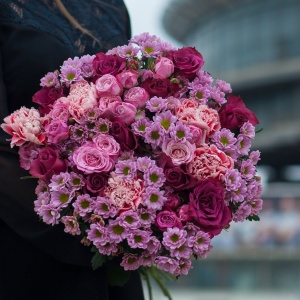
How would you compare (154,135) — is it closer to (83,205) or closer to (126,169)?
(126,169)

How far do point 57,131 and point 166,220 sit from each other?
1.18 feet

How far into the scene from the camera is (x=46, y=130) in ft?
8.13

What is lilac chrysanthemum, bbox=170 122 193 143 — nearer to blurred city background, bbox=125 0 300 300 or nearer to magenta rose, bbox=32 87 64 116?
magenta rose, bbox=32 87 64 116

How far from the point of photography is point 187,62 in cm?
262

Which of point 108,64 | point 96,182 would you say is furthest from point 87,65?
point 96,182

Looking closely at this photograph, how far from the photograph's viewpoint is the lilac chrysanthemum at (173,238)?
237cm

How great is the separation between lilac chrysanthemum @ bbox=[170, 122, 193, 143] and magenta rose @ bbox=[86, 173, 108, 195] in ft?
0.69

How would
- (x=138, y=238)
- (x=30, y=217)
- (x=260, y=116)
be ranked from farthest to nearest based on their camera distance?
(x=260, y=116), (x=30, y=217), (x=138, y=238)

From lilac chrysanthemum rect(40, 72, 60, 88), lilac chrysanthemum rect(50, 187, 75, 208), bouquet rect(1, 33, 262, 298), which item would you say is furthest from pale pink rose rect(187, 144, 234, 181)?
lilac chrysanthemum rect(40, 72, 60, 88)

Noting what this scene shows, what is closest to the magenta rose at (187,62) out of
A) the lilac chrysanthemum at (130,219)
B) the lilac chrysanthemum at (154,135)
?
the lilac chrysanthemum at (154,135)

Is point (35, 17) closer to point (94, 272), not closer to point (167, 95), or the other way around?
point (167, 95)

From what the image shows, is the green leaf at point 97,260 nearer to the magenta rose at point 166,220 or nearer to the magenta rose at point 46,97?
the magenta rose at point 166,220

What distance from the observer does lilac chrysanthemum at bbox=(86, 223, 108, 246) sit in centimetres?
237

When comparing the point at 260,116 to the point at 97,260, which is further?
the point at 260,116
